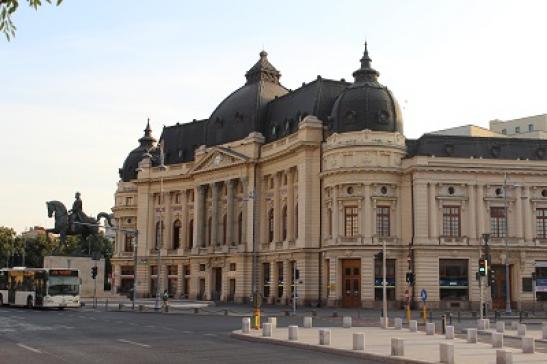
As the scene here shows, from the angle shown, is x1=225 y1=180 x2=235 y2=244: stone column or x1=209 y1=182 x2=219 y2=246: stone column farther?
x1=209 y1=182 x2=219 y2=246: stone column

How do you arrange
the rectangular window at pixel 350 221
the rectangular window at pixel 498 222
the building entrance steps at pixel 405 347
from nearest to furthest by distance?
1. the building entrance steps at pixel 405 347
2. the rectangular window at pixel 498 222
3. the rectangular window at pixel 350 221

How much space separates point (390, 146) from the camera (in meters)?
71.5

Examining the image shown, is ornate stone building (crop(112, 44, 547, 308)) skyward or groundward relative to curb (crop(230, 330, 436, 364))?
skyward

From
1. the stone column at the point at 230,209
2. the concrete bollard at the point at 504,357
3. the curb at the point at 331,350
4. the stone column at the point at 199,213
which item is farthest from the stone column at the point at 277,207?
the concrete bollard at the point at 504,357

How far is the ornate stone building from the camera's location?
7025 cm

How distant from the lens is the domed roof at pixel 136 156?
4628 inches

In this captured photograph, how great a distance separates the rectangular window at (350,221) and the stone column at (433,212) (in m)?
6.85

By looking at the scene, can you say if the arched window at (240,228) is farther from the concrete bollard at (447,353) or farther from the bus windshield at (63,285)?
the concrete bollard at (447,353)

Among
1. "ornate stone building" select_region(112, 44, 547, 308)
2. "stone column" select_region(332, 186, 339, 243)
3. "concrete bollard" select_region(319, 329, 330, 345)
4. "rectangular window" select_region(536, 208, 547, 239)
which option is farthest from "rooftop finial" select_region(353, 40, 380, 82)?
"concrete bollard" select_region(319, 329, 330, 345)

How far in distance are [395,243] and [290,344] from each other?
42153 mm

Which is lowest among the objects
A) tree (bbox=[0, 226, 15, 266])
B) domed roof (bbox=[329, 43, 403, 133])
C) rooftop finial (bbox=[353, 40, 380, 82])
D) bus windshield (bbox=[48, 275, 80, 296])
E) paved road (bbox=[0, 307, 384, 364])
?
paved road (bbox=[0, 307, 384, 364])

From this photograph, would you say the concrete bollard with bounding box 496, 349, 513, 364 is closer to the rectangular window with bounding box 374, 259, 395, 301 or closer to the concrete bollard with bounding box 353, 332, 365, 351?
the concrete bollard with bounding box 353, 332, 365, 351

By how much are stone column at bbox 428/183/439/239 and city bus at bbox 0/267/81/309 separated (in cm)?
3187

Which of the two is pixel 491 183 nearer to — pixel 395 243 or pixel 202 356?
pixel 395 243
